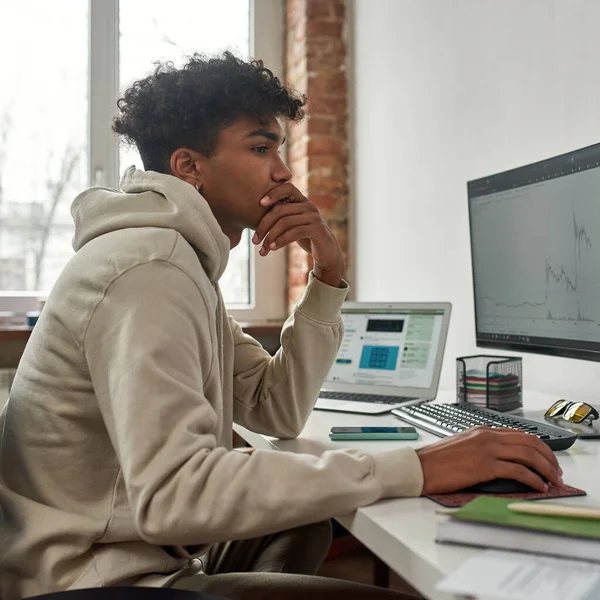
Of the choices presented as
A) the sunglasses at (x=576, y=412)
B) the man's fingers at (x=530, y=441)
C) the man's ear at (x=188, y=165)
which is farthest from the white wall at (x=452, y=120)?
the man's ear at (x=188, y=165)

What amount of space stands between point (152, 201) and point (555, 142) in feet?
3.91

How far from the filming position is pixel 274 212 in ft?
4.45

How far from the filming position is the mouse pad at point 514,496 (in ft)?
2.81

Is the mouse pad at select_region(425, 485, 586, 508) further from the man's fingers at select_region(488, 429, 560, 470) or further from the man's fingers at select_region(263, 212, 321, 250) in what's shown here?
the man's fingers at select_region(263, 212, 321, 250)

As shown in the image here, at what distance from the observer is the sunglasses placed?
1.35m

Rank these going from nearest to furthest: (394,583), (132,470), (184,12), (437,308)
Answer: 1. (132,470)
2. (437,308)
3. (394,583)
4. (184,12)

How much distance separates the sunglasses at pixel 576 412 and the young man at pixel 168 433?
1.55ft

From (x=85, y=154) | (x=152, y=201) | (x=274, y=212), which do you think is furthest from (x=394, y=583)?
(x=85, y=154)

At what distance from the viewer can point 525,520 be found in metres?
0.71

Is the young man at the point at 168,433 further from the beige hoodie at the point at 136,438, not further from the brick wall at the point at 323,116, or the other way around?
the brick wall at the point at 323,116

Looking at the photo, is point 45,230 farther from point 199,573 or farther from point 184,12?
point 199,573

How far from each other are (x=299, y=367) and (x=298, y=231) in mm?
259

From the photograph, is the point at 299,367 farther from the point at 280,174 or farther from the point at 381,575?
the point at 381,575

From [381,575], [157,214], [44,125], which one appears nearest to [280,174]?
[157,214]
